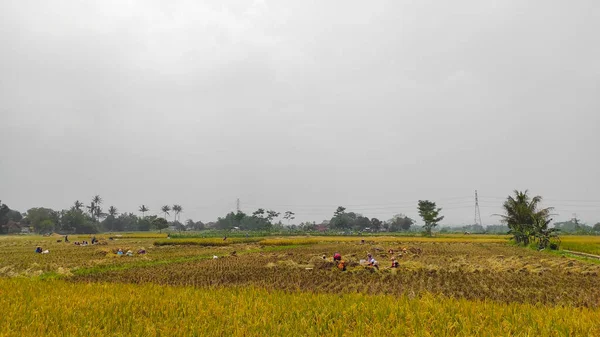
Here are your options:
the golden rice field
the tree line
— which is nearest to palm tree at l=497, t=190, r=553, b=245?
the golden rice field

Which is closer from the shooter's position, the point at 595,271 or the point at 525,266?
the point at 595,271

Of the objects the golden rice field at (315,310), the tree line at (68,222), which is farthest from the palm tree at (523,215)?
the tree line at (68,222)

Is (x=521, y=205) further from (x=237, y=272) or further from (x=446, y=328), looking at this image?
(x=446, y=328)

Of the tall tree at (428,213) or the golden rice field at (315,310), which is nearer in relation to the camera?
the golden rice field at (315,310)

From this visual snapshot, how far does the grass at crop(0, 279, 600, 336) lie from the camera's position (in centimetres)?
569

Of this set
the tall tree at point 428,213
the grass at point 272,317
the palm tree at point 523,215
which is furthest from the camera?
the tall tree at point 428,213

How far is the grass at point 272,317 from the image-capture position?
224 inches

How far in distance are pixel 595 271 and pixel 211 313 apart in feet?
57.3

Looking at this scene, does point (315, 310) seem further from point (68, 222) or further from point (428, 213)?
point (68, 222)

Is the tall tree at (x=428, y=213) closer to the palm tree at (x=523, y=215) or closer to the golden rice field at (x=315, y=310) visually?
the palm tree at (x=523, y=215)

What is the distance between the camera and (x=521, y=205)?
3703 centimetres

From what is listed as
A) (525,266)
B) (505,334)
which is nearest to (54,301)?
(505,334)

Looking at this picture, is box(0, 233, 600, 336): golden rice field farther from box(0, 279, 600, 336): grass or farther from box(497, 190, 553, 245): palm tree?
box(497, 190, 553, 245): palm tree

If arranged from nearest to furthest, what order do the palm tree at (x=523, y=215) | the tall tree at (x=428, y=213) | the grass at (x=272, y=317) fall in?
the grass at (x=272, y=317) → the palm tree at (x=523, y=215) → the tall tree at (x=428, y=213)
